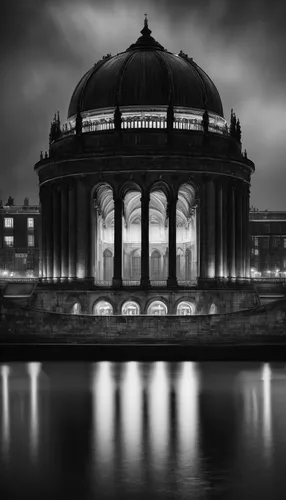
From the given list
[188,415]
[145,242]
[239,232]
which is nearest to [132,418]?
[188,415]

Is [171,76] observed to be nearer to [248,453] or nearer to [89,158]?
[89,158]

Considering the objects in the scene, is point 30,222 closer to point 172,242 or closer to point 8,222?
point 8,222

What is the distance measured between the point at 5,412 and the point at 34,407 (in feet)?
4.89

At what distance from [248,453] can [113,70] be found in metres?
41.0

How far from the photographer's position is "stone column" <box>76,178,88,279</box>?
58.4 metres

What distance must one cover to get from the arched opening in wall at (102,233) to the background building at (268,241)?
37.9 meters

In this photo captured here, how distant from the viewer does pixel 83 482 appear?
72.0 ft

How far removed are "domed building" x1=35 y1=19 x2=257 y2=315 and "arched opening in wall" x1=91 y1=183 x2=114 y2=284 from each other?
19 centimetres

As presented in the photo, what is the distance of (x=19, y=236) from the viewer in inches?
4107

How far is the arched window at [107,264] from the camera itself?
214 ft

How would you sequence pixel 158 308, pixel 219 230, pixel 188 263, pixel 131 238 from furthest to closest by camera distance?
pixel 131 238
pixel 188 263
pixel 219 230
pixel 158 308

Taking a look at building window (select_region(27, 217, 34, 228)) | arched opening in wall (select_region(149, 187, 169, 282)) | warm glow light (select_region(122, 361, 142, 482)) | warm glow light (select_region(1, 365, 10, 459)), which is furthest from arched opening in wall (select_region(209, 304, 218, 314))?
building window (select_region(27, 217, 34, 228))

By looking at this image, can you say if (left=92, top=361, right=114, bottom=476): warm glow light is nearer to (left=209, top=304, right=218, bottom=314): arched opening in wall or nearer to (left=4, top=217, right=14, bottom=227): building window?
(left=209, top=304, right=218, bottom=314): arched opening in wall

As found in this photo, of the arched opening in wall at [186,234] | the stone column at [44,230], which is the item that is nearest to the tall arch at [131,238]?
the arched opening in wall at [186,234]
